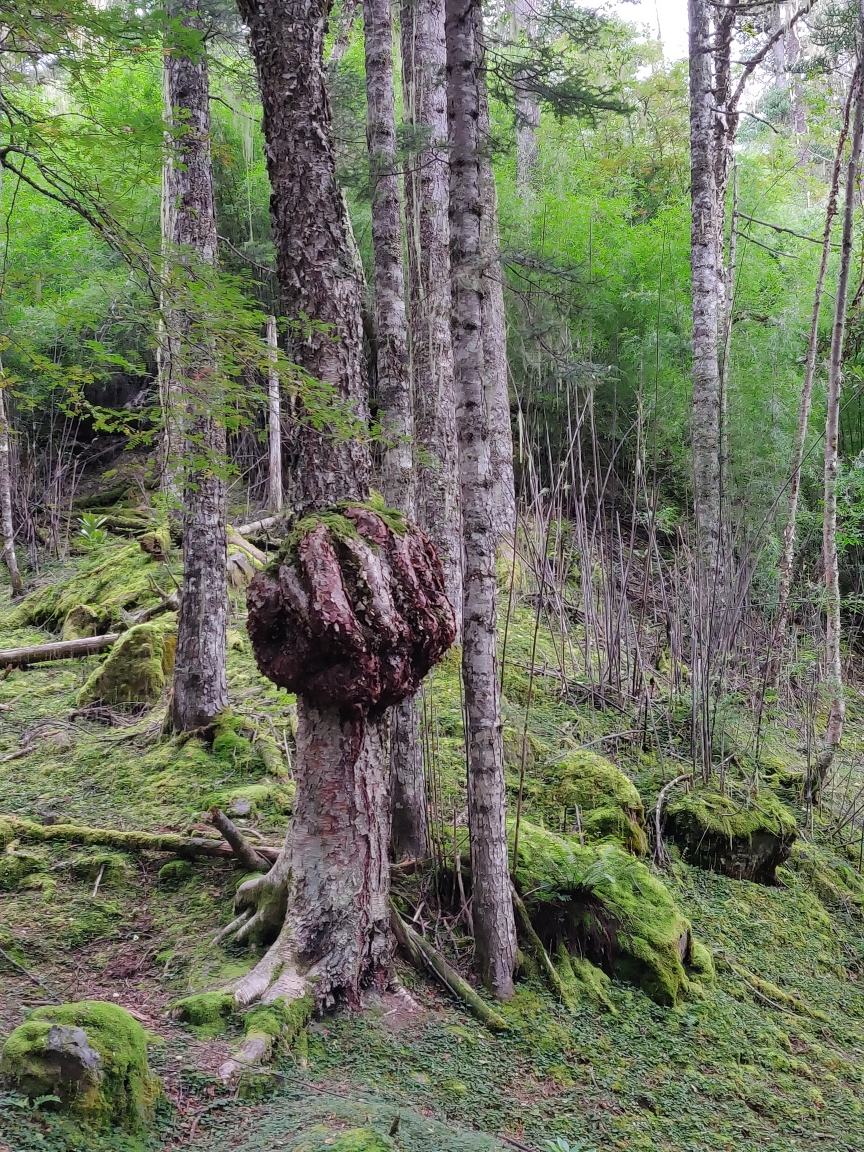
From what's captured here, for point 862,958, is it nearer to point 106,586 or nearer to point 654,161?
point 106,586

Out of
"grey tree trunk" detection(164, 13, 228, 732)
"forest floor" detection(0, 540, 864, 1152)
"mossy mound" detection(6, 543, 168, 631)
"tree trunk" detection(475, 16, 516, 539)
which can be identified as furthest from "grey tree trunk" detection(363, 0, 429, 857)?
"mossy mound" detection(6, 543, 168, 631)

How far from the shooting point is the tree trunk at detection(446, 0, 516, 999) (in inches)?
129

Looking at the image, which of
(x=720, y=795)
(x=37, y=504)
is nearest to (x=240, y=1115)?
(x=720, y=795)

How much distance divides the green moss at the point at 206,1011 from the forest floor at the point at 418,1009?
47 millimetres

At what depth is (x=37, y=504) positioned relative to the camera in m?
→ 9.67

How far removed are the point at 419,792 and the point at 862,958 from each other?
280 cm

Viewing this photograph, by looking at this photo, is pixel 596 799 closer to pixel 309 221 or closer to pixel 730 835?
pixel 730 835

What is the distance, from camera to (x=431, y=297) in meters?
6.23

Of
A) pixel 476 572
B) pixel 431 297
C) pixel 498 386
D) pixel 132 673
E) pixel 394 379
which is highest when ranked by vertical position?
pixel 431 297

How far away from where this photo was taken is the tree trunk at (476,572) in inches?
129

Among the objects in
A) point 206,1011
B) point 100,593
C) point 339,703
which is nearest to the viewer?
point 206,1011

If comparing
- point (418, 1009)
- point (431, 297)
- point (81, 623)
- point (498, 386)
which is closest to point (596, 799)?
point (418, 1009)

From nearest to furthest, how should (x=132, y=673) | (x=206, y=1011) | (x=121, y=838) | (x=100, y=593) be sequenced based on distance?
(x=206, y=1011) → (x=121, y=838) → (x=132, y=673) → (x=100, y=593)

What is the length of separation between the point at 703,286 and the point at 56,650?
5787 mm
